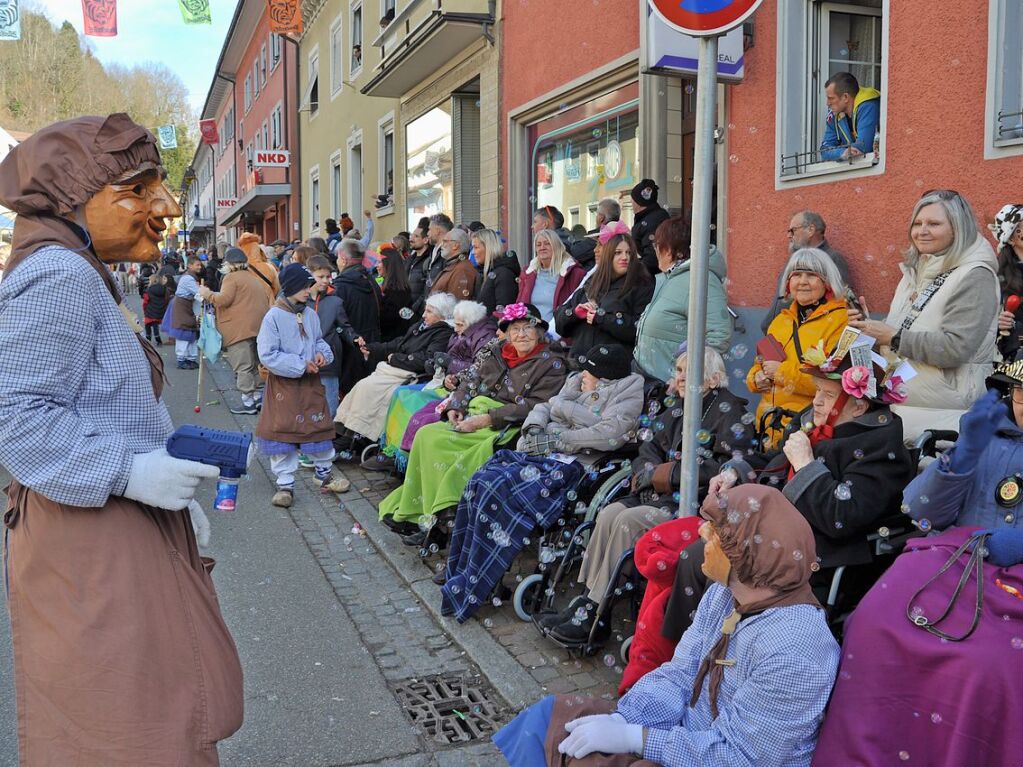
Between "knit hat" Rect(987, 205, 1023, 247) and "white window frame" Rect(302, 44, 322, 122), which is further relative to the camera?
"white window frame" Rect(302, 44, 322, 122)

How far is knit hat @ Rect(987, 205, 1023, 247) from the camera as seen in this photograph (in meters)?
4.50

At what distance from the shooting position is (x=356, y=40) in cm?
2233

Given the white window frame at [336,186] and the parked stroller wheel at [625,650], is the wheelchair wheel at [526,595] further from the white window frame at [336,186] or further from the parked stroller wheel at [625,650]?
the white window frame at [336,186]

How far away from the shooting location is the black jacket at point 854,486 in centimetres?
350

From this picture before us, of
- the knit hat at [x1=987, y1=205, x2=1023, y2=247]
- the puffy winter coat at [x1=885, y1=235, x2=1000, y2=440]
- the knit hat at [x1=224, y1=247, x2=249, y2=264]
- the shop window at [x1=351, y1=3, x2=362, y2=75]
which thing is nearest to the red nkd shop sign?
the shop window at [x1=351, y1=3, x2=362, y2=75]

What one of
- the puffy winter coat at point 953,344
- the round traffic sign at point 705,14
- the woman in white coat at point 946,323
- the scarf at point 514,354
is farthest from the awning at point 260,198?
the round traffic sign at point 705,14

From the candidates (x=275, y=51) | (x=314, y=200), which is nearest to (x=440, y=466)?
(x=314, y=200)

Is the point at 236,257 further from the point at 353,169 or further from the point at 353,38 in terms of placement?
the point at 353,38

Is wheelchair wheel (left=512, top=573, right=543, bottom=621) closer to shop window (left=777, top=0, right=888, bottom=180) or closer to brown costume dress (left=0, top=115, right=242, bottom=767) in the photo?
brown costume dress (left=0, top=115, right=242, bottom=767)

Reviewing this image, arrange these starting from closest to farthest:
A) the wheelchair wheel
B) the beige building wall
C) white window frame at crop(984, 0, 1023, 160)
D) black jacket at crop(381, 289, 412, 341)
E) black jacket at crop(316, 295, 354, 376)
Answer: the wheelchair wheel
white window frame at crop(984, 0, 1023, 160)
black jacket at crop(316, 295, 354, 376)
black jacket at crop(381, 289, 412, 341)
the beige building wall

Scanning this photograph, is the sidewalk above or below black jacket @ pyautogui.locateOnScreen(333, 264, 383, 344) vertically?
below

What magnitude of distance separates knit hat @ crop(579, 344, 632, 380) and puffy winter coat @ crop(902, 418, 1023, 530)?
262 cm

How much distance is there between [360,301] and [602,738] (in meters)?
7.53

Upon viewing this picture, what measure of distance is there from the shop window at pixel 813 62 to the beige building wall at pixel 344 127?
1241 cm
